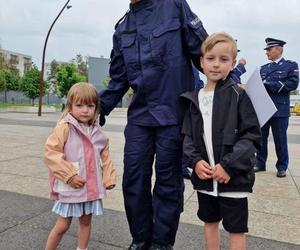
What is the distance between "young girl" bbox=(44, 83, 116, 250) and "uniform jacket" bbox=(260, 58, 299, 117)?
380 cm

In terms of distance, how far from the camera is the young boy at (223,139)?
238cm

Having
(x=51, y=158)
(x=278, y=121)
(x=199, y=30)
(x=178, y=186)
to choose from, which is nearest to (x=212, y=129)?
(x=178, y=186)

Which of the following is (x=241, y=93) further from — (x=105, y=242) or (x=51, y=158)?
(x=105, y=242)

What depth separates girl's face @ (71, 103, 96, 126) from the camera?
2818 mm

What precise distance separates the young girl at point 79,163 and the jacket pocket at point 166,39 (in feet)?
1.78

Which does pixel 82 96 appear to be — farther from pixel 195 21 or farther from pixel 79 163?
pixel 195 21

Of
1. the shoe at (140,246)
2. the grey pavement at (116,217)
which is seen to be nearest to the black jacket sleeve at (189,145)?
the shoe at (140,246)

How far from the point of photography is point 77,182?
2.70 m

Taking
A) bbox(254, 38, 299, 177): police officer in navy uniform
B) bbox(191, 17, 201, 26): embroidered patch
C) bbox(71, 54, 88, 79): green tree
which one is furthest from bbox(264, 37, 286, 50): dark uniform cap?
bbox(71, 54, 88, 79): green tree

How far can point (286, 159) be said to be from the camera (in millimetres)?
6109

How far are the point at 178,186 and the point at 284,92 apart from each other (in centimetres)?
378

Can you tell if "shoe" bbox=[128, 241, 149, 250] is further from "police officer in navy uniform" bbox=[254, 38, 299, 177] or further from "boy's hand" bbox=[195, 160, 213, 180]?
"police officer in navy uniform" bbox=[254, 38, 299, 177]

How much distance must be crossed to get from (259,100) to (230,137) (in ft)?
1.03

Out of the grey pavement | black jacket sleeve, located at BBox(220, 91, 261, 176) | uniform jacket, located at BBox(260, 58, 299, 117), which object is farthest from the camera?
uniform jacket, located at BBox(260, 58, 299, 117)
